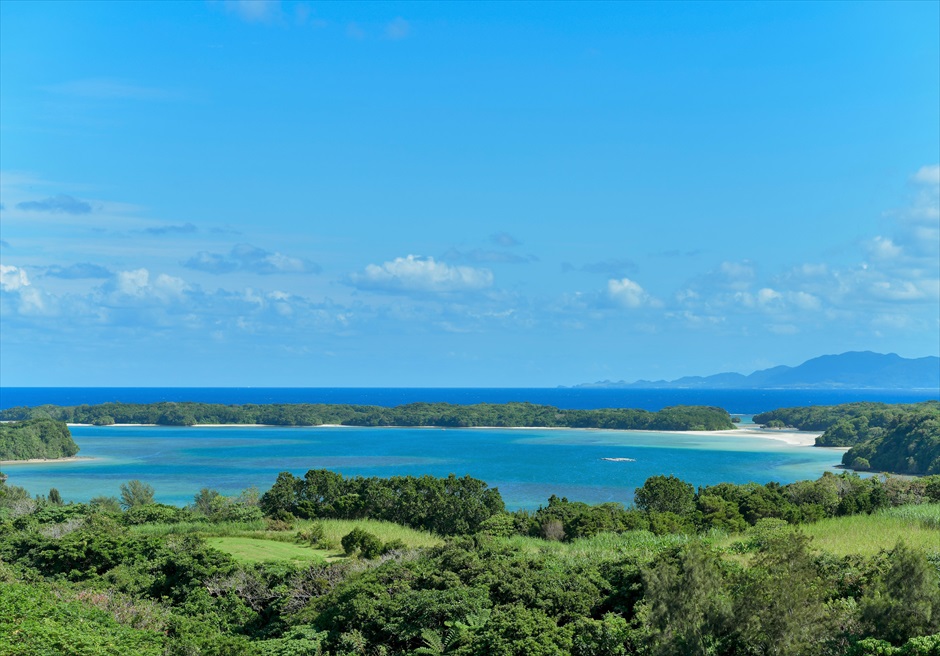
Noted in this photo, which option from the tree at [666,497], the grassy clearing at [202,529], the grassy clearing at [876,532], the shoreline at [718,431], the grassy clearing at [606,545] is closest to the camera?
the grassy clearing at [876,532]

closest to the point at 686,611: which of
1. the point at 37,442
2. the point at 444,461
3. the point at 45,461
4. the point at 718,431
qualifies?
the point at 444,461

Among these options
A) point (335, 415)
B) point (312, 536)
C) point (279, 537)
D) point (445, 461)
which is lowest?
point (445, 461)

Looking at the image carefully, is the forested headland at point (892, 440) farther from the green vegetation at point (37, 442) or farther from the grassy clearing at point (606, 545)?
the green vegetation at point (37, 442)

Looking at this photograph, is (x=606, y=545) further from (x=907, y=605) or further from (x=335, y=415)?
(x=335, y=415)

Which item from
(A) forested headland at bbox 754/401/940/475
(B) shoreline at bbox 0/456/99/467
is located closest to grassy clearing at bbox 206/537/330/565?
(A) forested headland at bbox 754/401/940/475

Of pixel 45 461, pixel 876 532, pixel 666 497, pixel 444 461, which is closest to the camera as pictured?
pixel 876 532

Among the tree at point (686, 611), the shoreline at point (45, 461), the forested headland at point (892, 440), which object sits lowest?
the shoreline at point (45, 461)

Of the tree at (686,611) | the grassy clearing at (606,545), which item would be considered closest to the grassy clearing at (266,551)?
the grassy clearing at (606,545)
